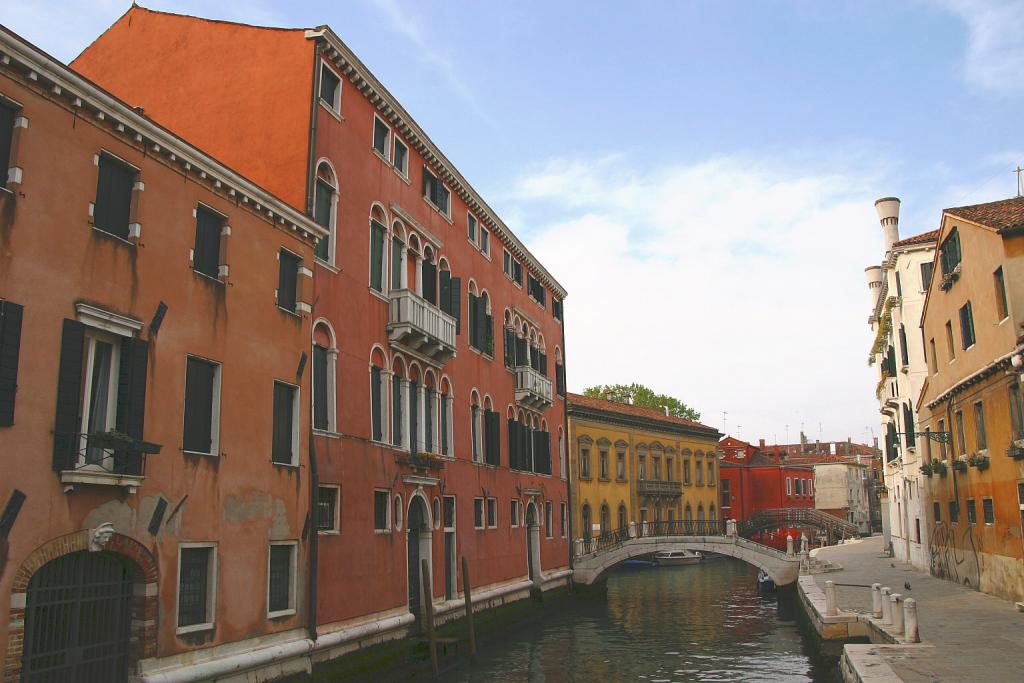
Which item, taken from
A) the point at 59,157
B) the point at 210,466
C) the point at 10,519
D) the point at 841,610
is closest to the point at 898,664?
the point at 841,610

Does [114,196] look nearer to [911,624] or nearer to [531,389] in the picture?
[911,624]

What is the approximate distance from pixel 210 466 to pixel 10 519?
3.34 metres

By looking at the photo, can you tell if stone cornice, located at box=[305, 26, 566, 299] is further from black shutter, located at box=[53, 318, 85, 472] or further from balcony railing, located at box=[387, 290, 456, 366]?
black shutter, located at box=[53, 318, 85, 472]

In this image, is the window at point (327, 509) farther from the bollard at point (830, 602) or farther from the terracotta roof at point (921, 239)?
the terracotta roof at point (921, 239)

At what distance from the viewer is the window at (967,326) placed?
20.3 meters

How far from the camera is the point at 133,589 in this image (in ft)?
36.0

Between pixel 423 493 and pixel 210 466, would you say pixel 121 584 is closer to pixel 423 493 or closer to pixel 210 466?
pixel 210 466

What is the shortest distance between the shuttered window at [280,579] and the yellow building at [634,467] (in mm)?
23932

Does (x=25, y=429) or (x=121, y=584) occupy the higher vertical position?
(x=25, y=429)

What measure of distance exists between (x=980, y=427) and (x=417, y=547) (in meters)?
13.4

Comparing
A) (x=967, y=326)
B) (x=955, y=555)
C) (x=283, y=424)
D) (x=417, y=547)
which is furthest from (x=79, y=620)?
(x=955, y=555)

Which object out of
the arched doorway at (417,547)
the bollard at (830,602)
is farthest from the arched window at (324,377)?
the bollard at (830,602)

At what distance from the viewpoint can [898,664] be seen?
1232cm

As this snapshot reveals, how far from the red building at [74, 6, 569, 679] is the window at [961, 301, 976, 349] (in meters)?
12.2
